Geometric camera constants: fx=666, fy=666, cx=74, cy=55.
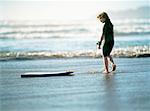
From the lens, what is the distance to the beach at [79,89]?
11.4 meters

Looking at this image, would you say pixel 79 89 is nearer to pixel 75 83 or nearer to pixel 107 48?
pixel 75 83

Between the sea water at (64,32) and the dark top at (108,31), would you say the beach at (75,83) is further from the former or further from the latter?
the sea water at (64,32)

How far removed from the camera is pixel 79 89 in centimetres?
1374

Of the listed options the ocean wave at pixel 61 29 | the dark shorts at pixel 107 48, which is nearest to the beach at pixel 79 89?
the dark shorts at pixel 107 48

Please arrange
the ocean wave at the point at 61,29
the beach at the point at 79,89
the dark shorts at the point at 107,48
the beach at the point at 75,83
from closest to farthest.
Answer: the beach at the point at 79,89
the beach at the point at 75,83
the dark shorts at the point at 107,48
the ocean wave at the point at 61,29

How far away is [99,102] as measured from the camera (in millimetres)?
11711

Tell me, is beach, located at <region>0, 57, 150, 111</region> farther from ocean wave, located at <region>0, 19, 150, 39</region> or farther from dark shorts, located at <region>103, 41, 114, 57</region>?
ocean wave, located at <region>0, 19, 150, 39</region>

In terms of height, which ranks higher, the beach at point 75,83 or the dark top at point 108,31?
the dark top at point 108,31

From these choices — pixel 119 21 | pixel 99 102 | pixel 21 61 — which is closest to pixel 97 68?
pixel 21 61

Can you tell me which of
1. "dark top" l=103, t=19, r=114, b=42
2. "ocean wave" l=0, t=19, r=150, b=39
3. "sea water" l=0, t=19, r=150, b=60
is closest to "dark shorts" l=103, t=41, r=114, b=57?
"dark top" l=103, t=19, r=114, b=42

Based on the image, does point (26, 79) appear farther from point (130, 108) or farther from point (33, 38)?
point (33, 38)

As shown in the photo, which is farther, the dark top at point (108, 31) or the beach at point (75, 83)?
the dark top at point (108, 31)

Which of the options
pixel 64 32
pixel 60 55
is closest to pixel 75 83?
pixel 60 55

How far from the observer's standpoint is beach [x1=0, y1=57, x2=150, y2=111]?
1145 cm
